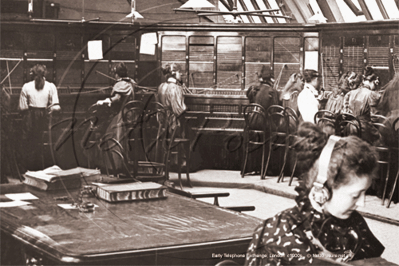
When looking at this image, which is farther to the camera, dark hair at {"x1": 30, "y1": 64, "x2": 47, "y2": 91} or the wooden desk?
dark hair at {"x1": 30, "y1": 64, "x2": 47, "y2": 91}

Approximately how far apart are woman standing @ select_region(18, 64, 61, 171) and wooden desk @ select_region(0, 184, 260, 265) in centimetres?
420

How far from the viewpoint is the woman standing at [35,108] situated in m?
6.25

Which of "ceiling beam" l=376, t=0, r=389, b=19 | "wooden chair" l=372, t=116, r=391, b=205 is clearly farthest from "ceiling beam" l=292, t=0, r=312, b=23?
"wooden chair" l=372, t=116, r=391, b=205

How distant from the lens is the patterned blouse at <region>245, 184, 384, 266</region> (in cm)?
119

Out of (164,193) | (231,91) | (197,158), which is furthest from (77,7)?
(164,193)

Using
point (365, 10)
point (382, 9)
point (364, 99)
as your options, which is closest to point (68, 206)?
point (364, 99)

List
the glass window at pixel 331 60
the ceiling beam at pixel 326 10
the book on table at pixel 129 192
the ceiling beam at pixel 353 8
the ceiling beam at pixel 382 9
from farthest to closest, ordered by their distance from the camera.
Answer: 1. the ceiling beam at pixel 326 10
2. the ceiling beam at pixel 353 8
3. the ceiling beam at pixel 382 9
4. the glass window at pixel 331 60
5. the book on table at pixel 129 192

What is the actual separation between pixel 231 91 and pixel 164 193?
5886 mm

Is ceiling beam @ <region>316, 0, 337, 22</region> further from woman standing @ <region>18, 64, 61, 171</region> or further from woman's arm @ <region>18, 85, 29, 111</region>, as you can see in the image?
woman's arm @ <region>18, 85, 29, 111</region>

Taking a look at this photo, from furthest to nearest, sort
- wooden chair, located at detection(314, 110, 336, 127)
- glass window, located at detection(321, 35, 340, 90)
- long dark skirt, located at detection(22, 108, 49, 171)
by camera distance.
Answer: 1. glass window, located at detection(321, 35, 340, 90)
2. long dark skirt, located at detection(22, 108, 49, 171)
3. wooden chair, located at detection(314, 110, 336, 127)

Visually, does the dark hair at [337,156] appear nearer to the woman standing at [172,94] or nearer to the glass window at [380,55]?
the woman standing at [172,94]

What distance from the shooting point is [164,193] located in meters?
2.34

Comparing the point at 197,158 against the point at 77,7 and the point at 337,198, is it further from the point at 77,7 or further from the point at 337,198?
the point at 77,7

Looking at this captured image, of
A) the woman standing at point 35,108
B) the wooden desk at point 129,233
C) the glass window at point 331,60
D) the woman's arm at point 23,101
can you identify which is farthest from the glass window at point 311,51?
the wooden desk at point 129,233
